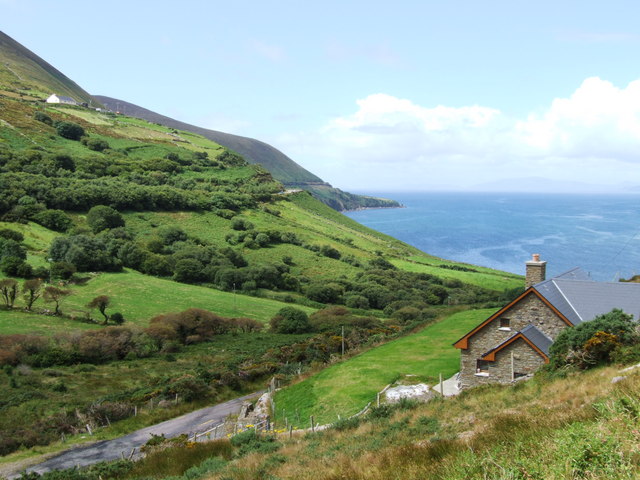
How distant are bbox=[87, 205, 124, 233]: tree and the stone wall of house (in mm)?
73007

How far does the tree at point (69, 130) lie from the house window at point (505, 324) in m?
133

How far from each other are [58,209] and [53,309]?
42.3m

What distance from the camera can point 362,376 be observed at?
27.2 metres

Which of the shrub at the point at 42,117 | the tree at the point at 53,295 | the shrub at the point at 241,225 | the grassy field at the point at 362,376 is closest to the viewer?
the grassy field at the point at 362,376

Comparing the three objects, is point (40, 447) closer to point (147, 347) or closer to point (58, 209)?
point (147, 347)

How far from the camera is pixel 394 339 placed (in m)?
38.5

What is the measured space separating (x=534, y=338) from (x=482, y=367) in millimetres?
2798

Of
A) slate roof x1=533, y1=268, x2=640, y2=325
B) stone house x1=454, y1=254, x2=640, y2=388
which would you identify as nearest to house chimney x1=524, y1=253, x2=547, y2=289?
slate roof x1=533, y1=268, x2=640, y2=325

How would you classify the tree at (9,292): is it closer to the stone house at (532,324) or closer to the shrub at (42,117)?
the stone house at (532,324)

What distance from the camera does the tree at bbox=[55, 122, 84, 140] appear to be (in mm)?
126312

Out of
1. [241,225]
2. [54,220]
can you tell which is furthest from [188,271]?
[241,225]

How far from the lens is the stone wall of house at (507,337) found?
2058 cm

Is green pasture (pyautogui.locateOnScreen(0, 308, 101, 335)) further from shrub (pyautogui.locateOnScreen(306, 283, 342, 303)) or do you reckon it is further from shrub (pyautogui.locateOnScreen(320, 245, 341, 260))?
shrub (pyautogui.locateOnScreen(320, 245, 341, 260))

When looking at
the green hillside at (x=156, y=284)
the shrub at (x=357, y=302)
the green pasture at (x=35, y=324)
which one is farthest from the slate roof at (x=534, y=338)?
the shrub at (x=357, y=302)
